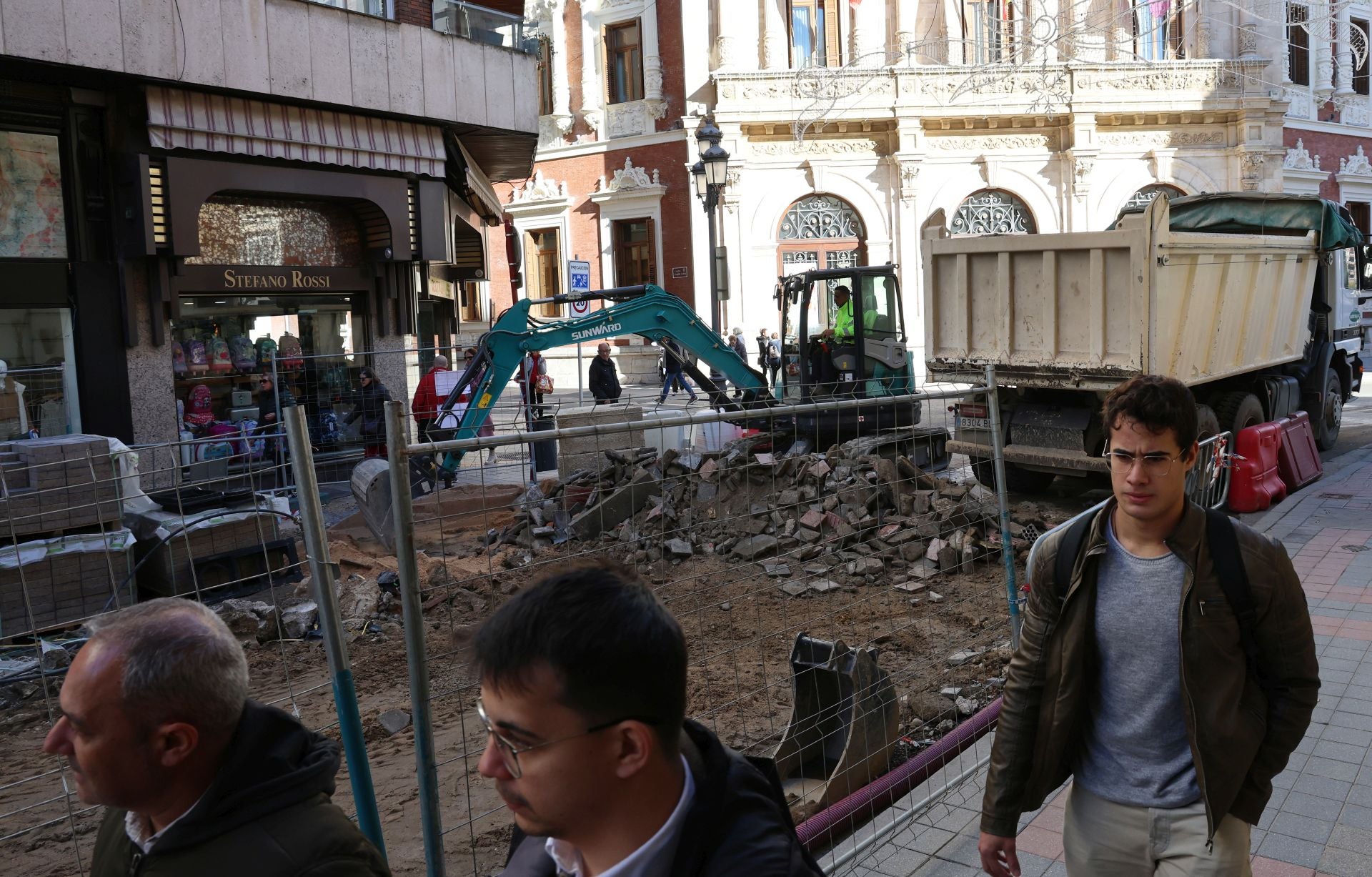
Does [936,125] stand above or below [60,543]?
above

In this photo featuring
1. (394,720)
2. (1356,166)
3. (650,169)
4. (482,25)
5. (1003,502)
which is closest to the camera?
(1003,502)

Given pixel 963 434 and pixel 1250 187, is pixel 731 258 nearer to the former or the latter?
Result: pixel 1250 187

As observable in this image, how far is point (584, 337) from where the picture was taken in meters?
12.7

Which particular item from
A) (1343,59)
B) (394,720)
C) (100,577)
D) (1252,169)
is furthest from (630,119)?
(394,720)

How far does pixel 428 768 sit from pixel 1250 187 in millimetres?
31727

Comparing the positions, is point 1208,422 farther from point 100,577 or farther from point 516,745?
point 516,745

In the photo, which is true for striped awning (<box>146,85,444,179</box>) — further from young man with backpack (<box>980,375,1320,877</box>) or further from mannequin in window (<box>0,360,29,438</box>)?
young man with backpack (<box>980,375,1320,877</box>)

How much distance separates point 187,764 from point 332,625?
691 millimetres

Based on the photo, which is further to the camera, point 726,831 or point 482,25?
point 482,25

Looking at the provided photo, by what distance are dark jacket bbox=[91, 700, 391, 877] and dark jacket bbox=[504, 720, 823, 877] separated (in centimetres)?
45

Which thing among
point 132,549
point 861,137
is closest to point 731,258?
point 861,137

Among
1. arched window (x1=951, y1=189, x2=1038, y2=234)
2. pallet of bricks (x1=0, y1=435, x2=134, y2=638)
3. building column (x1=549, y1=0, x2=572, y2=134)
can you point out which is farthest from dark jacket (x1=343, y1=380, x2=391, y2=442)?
arched window (x1=951, y1=189, x2=1038, y2=234)

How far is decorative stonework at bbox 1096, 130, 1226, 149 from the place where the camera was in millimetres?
29469

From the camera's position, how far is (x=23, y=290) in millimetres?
11914
